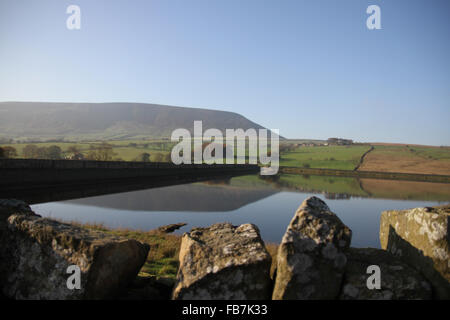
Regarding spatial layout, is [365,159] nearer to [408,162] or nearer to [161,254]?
[408,162]

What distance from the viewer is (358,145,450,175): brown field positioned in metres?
79.2

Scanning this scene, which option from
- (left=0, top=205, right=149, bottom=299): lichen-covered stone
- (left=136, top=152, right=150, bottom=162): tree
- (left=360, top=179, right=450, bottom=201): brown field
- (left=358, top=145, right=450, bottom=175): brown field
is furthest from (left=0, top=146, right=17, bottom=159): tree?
(left=358, top=145, right=450, bottom=175): brown field

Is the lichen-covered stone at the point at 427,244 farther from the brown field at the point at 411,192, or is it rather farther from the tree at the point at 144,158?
the tree at the point at 144,158

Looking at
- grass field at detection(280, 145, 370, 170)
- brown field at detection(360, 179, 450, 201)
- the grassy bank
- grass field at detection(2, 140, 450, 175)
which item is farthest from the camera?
grass field at detection(280, 145, 370, 170)

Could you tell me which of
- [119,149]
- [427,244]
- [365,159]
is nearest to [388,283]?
Answer: [427,244]

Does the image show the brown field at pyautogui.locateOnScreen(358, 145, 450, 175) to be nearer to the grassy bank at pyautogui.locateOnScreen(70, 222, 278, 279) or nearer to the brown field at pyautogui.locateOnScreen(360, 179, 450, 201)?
the brown field at pyautogui.locateOnScreen(360, 179, 450, 201)

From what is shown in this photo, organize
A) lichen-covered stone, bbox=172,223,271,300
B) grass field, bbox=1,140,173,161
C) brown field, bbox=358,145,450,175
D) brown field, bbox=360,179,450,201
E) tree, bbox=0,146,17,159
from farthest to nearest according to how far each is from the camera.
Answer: brown field, bbox=358,145,450,175, grass field, bbox=1,140,173,161, brown field, bbox=360,179,450,201, tree, bbox=0,146,17,159, lichen-covered stone, bbox=172,223,271,300

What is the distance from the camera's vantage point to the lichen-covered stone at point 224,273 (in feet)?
13.8

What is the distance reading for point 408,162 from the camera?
89.8 meters

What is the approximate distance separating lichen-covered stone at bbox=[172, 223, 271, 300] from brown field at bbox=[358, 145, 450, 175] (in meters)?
88.4

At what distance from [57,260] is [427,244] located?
6256mm

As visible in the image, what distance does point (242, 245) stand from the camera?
480 centimetres
